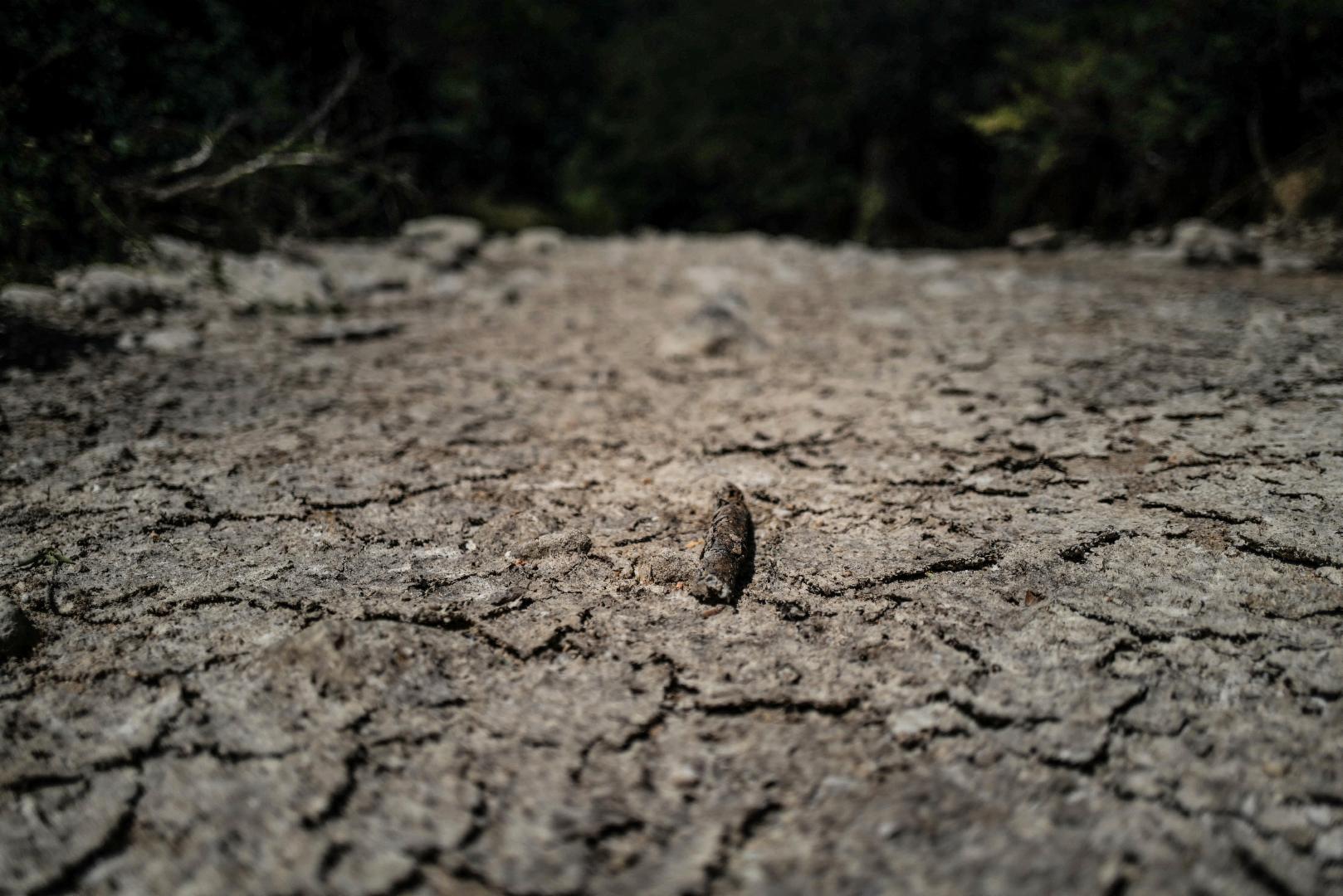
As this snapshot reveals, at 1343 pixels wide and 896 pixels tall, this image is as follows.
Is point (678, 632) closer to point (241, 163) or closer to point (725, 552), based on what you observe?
point (725, 552)

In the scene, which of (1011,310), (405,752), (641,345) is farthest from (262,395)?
(1011,310)

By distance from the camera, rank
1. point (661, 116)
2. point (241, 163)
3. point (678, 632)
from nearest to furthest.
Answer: point (678, 632), point (241, 163), point (661, 116)

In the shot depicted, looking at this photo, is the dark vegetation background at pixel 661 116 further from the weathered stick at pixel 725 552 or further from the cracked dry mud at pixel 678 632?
the weathered stick at pixel 725 552

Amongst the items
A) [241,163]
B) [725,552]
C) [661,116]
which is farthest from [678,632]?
[661,116]

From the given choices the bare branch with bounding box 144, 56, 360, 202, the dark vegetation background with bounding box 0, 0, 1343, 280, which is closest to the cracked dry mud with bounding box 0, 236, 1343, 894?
the bare branch with bounding box 144, 56, 360, 202

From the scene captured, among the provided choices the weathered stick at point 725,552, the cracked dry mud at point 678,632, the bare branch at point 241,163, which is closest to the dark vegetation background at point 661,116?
the bare branch at point 241,163

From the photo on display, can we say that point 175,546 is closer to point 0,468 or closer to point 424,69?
point 0,468
